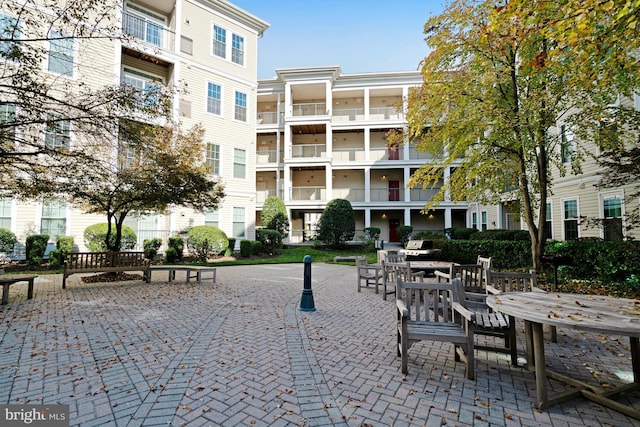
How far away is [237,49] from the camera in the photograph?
65.7 ft

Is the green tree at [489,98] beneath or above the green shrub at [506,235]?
above

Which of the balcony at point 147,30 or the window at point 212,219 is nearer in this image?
the balcony at point 147,30

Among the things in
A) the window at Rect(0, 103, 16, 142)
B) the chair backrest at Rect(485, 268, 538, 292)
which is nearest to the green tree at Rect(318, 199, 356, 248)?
the chair backrest at Rect(485, 268, 538, 292)

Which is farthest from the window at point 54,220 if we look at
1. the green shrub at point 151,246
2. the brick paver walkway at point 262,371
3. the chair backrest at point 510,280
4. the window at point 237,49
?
the chair backrest at point 510,280

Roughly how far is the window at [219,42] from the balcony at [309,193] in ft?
36.0

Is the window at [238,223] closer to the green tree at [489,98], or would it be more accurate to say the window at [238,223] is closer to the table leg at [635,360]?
the green tree at [489,98]

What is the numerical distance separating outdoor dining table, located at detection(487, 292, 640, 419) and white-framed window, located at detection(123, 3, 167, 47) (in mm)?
20326

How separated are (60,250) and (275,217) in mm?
11715

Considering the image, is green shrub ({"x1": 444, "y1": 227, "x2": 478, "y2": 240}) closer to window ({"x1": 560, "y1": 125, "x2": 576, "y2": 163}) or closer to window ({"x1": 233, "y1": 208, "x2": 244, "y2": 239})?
window ({"x1": 560, "y1": 125, "x2": 576, "y2": 163})

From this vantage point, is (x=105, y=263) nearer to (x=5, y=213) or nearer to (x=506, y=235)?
(x=5, y=213)

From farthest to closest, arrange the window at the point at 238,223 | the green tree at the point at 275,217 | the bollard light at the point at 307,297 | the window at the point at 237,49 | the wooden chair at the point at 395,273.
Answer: the green tree at the point at 275,217
the window at the point at 237,49
the window at the point at 238,223
the wooden chair at the point at 395,273
the bollard light at the point at 307,297

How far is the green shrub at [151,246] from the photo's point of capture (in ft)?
50.2

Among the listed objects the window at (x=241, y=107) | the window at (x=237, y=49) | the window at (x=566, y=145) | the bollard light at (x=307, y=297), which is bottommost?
the bollard light at (x=307, y=297)

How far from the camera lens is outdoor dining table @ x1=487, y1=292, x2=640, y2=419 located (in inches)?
110
